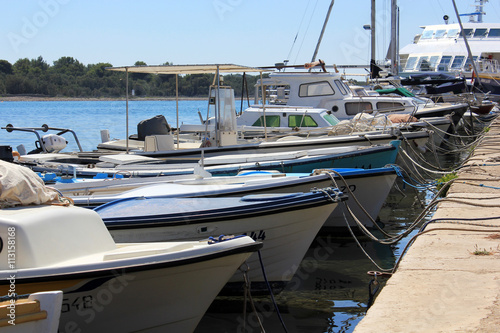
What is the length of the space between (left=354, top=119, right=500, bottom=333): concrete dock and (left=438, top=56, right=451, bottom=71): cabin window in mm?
38746

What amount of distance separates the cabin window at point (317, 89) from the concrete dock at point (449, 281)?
11.6 meters

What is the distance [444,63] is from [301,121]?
31.3m

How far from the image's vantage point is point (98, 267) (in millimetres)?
5133

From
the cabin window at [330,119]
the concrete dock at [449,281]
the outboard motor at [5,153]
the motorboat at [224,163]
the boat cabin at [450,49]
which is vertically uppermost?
the boat cabin at [450,49]

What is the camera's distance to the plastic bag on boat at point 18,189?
18.1ft

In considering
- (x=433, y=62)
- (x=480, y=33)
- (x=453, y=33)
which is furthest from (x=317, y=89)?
(x=480, y=33)

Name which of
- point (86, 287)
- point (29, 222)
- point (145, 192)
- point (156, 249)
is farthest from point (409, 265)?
point (145, 192)

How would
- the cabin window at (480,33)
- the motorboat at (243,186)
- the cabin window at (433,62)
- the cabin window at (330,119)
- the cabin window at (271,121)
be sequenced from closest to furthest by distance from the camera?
the motorboat at (243,186) < the cabin window at (330,119) < the cabin window at (271,121) < the cabin window at (433,62) < the cabin window at (480,33)

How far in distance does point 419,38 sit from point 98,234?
163 feet

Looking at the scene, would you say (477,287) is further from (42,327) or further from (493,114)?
(493,114)

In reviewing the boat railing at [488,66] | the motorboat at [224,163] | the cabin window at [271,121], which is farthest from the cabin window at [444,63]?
the motorboat at [224,163]

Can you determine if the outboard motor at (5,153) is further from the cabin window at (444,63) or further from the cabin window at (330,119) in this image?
the cabin window at (444,63)

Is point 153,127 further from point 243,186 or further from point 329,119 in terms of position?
point 243,186

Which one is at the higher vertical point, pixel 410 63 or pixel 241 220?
pixel 410 63
